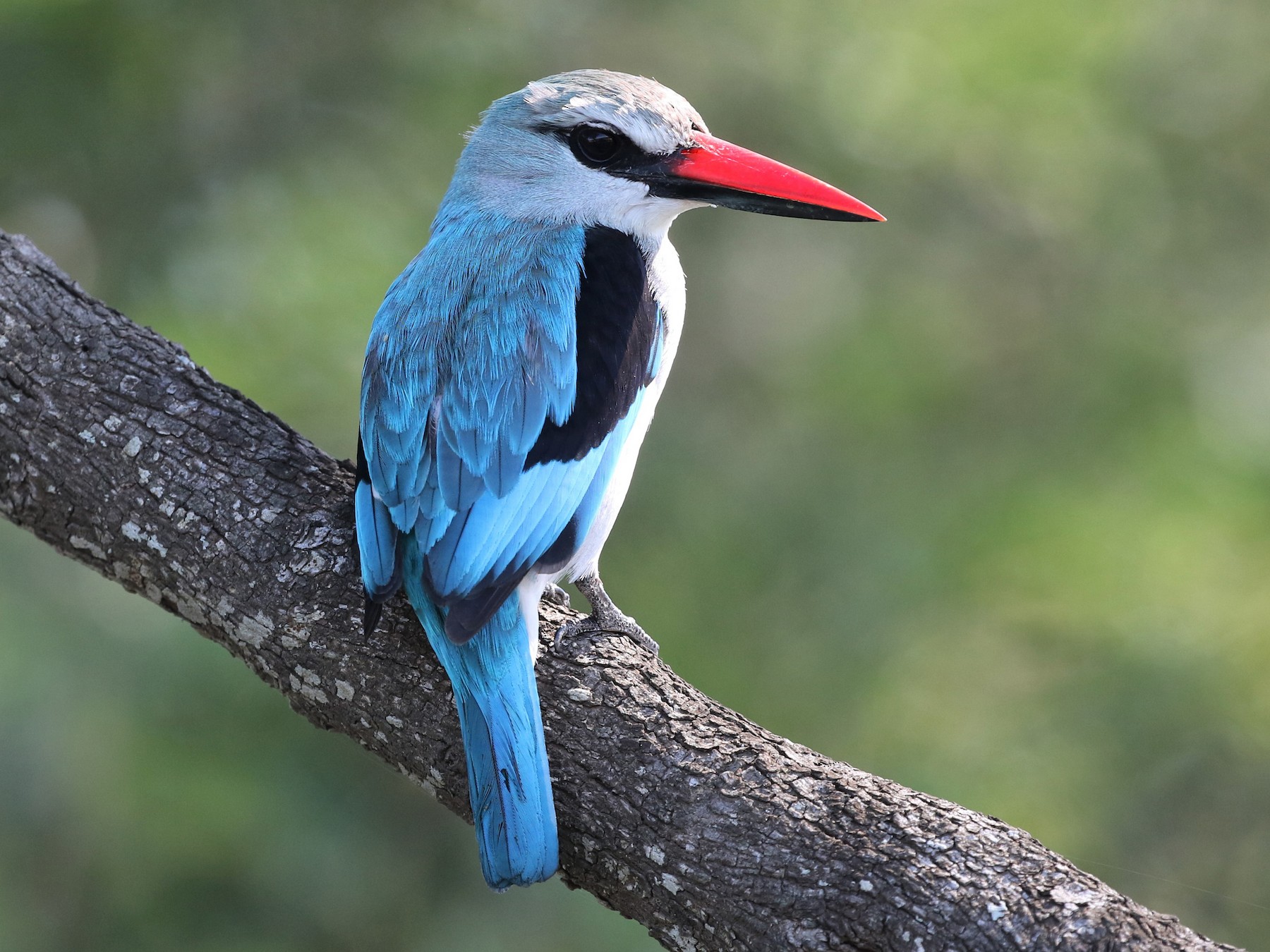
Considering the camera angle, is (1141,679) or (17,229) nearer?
(1141,679)

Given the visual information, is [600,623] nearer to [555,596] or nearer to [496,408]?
[555,596]

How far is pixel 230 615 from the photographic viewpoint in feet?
9.34

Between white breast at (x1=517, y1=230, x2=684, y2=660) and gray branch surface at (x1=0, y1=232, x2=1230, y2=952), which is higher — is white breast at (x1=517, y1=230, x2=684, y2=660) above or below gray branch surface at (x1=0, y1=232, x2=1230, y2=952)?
above

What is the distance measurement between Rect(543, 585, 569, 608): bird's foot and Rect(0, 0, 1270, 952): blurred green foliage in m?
1.82

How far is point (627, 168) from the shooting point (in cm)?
323

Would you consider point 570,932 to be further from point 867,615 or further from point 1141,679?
point 1141,679

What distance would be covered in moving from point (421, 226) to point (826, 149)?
67.7 inches

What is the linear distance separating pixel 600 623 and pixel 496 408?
1.80 ft

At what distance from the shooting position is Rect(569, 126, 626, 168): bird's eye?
3.23 m

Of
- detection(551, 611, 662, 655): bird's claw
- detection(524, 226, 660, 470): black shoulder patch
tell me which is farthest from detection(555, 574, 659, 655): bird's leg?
detection(524, 226, 660, 470): black shoulder patch

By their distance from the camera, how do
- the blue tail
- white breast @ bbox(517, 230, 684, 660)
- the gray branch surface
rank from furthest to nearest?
white breast @ bbox(517, 230, 684, 660) < the blue tail < the gray branch surface

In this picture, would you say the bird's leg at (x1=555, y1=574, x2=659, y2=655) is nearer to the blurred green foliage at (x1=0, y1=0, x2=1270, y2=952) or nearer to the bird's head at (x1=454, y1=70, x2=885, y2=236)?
the bird's head at (x1=454, y1=70, x2=885, y2=236)

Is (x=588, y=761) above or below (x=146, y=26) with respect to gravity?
below

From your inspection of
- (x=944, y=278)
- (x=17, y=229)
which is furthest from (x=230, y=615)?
(x=944, y=278)
